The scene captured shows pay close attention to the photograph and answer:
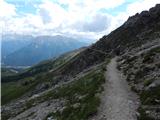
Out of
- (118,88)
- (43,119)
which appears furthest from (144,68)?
(43,119)

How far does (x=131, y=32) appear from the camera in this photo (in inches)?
5295

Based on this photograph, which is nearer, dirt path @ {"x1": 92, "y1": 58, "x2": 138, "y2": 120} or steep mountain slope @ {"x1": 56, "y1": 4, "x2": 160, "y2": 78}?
dirt path @ {"x1": 92, "y1": 58, "x2": 138, "y2": 120}

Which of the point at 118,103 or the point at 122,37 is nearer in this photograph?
the point at 118,103

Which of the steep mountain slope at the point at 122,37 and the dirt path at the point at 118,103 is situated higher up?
the steep mountain slope at the point at 122,37

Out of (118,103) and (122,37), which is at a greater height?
(122,37)

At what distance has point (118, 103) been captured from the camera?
34.5 meters

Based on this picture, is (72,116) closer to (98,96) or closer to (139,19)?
(98,96)

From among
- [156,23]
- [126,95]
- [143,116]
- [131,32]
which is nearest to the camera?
[143,116]

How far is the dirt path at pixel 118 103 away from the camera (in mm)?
29897

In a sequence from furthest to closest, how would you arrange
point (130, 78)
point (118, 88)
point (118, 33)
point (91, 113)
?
point (118, 33)
point (130, 78)
point (118, 88)
point (91, 113)

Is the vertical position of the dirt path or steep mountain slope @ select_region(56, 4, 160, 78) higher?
steep mountain slope @ select_region(56, 4, 160, 78)

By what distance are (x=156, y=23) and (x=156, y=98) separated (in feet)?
316

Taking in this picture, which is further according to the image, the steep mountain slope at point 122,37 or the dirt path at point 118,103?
the steep mountain slope at point 122,37

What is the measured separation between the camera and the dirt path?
29897 mm
